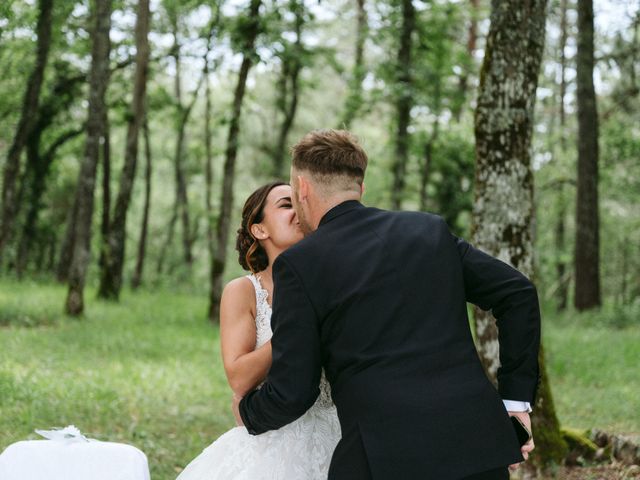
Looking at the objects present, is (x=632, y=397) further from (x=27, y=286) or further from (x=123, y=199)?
(x=27, y=286)

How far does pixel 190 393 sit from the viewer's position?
10.0m

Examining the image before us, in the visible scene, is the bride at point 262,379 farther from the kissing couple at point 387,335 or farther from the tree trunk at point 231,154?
the tree trunk at point 231,154

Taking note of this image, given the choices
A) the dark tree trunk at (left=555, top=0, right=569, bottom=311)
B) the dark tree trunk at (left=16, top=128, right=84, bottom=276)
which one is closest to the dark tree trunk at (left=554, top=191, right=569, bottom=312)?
the dark tree trunk at (left=555, top=0, right=569, bottom=311)

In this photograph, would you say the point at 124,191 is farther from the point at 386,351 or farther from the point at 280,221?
the point at 386,351

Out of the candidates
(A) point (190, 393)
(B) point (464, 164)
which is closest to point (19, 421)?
(A) point (190, 393)

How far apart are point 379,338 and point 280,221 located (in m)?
1.10

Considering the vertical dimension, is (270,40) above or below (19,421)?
above

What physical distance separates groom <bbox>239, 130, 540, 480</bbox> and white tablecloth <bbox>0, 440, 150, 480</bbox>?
0.65 m

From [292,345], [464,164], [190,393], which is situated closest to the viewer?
[292,345]

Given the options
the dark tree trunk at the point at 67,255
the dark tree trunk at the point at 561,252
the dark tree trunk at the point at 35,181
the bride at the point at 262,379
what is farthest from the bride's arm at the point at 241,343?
the dark tree trunk at the point at 561,252

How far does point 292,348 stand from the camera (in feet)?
9.37

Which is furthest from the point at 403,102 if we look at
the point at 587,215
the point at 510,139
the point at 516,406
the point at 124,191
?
the point at 516,406

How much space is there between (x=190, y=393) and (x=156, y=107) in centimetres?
1707

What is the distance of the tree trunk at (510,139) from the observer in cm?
651
